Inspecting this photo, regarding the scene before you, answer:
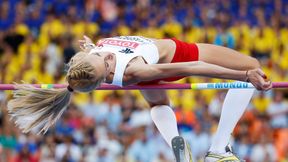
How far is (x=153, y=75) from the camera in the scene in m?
6.39

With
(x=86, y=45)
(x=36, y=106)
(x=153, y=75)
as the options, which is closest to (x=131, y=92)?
(x=86, y=45)

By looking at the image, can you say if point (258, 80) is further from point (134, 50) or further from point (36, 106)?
point (36, 106)

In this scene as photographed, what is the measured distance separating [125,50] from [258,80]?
1.09m

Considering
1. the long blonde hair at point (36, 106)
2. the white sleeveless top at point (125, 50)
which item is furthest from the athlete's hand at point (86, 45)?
the long blonde hair at point (36, 106)

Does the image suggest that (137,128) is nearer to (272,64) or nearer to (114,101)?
(114,101)

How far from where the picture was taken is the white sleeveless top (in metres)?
6.52

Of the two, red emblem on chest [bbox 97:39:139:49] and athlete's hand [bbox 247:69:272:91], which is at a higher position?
red emblem on chest [bbox 97:39:139:49]

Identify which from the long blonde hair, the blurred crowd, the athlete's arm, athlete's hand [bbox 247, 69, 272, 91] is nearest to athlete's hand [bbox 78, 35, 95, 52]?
the long blonde hair

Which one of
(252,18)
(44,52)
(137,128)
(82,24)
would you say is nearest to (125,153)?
(137,128)

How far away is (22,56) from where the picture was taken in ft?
45.4

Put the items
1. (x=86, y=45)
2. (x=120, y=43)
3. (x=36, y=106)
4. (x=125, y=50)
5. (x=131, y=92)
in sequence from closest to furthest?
(x=125, y=50), (x=120, y=43), (x=36, y=106), (x=86, y=45), (x=131, y=92)

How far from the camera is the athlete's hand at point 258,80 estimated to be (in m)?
6.33

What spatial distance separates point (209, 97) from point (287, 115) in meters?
1.22

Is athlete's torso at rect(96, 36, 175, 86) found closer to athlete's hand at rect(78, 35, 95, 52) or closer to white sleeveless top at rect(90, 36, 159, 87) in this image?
white sleeveless top at rect(90, 36, 159, 87)
